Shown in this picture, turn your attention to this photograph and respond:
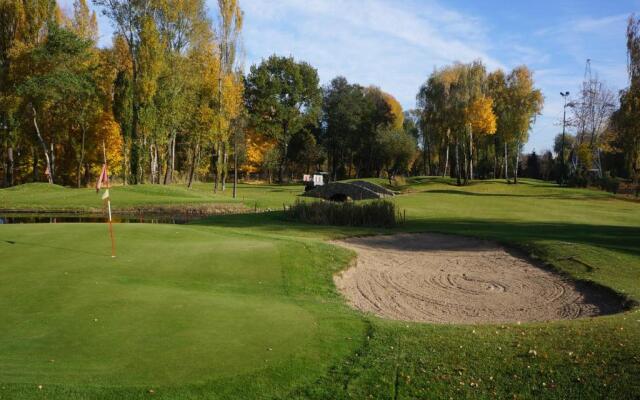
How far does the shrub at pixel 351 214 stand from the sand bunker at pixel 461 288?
6.21 metres

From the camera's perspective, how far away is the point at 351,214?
27781 millimetres

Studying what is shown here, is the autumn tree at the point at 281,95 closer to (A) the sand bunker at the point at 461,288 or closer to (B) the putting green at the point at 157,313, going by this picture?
(A) the sand bunker at the point at 461,288

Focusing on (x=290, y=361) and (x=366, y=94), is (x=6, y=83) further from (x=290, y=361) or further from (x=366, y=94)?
(x=366, y=94)

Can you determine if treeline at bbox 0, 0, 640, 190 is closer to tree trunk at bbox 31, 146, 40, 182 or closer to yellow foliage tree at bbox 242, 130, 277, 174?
tree trunk at bbox 31, 146, 40, 182

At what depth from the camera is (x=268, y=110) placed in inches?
3196

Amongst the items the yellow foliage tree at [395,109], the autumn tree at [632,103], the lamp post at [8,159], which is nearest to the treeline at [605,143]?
the autumn tree at [632,103]

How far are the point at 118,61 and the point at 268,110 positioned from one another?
96.0 feet

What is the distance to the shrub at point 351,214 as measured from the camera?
2723 cm

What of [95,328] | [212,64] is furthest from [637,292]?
[212,64]

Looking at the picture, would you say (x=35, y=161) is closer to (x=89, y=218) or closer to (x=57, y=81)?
(x=57, y=81)

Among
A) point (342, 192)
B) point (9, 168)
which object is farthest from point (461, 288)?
point (9, 168)

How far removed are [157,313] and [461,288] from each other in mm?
9312

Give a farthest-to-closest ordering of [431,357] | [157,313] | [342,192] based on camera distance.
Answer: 1. [342,192]
2. [157,313]
3. [431,357]

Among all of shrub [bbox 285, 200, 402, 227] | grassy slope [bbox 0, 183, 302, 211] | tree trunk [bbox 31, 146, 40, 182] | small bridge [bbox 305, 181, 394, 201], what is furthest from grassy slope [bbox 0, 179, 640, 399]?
tree trunk [bbox 31, 146, 40, 182]
